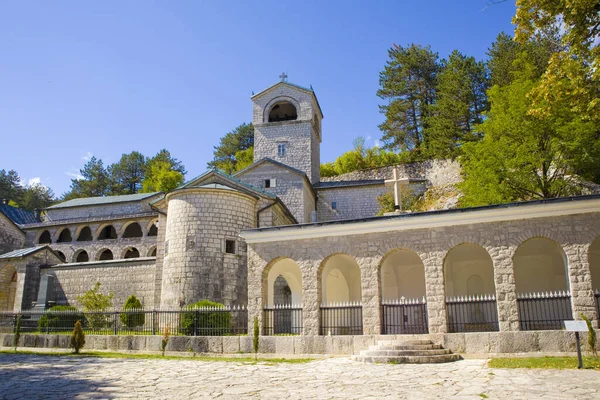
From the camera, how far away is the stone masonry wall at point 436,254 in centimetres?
1126

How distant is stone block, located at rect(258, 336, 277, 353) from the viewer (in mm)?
12688

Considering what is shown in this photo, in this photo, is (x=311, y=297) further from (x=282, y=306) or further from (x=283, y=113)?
(x=283, y=113)

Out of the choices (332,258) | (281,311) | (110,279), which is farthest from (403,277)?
(110,279)

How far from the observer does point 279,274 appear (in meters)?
16.3

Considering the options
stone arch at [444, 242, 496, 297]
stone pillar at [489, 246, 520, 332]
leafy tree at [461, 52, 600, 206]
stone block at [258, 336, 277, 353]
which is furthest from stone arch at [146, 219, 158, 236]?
stone pillar at [489, 246, 520, 332]

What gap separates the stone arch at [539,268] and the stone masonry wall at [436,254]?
104 inches

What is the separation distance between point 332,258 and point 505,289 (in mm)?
5356

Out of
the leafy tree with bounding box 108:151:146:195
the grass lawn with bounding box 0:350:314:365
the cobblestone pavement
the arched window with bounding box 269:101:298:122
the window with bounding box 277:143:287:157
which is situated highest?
the leafy tree with bounding box 108:151:146:195

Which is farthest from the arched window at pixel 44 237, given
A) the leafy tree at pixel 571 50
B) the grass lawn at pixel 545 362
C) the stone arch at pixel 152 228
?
the leafy tree at pixel 571 50

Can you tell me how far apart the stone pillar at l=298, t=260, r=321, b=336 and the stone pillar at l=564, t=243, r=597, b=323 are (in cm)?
628

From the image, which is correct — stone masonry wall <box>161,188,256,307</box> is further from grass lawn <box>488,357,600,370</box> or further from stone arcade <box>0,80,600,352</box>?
grass lawn <box>488,357,600,370</box>

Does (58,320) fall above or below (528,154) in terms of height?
below

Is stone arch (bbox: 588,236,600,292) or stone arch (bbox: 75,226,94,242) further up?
stone arch (bbox: 75,226,94,242)

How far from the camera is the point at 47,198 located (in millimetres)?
60625
